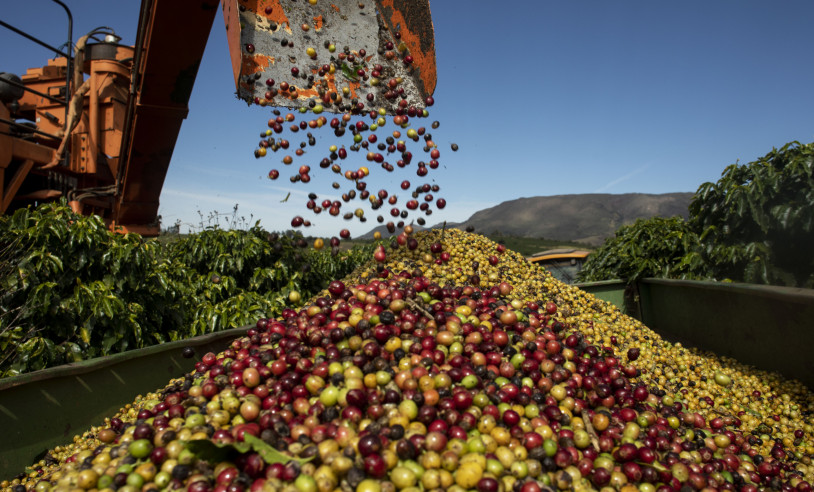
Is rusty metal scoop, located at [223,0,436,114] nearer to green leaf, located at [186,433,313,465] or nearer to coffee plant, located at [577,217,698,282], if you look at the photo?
green leaf, located at [186,433,313,465]

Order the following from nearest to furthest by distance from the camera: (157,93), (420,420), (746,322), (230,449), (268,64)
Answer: (230,449) → (420,420) → (268,64) → (746,322) → (157,93)

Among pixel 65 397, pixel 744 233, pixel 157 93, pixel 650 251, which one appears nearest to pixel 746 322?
pixel 744 233

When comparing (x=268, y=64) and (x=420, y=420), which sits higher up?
(x=268, y=64)

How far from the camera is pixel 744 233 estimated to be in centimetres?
683

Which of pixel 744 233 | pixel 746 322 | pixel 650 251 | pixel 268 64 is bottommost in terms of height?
pixel 746 322

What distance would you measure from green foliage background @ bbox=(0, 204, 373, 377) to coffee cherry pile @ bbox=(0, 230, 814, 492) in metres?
1.13

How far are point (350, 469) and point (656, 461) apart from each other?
1.91 metres

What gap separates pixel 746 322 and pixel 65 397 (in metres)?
6.94

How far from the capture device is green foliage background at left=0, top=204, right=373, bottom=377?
4059mm

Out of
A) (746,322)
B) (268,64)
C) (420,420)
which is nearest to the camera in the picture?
(420,420)

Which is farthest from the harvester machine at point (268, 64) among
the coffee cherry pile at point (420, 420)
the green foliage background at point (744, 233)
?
the green foliage background at point (744, 233)

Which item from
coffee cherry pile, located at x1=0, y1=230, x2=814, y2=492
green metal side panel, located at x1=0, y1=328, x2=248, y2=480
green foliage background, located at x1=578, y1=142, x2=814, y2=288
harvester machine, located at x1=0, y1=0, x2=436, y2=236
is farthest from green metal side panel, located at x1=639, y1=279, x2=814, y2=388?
green metal side panel, located at x1=0, y1=328, x2=248, y2=480

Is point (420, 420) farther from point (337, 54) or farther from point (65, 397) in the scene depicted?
point (337, 54)

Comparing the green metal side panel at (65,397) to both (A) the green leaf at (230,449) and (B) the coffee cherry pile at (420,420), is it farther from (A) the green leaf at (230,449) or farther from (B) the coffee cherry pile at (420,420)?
(A) the green leaf at (230,449)
